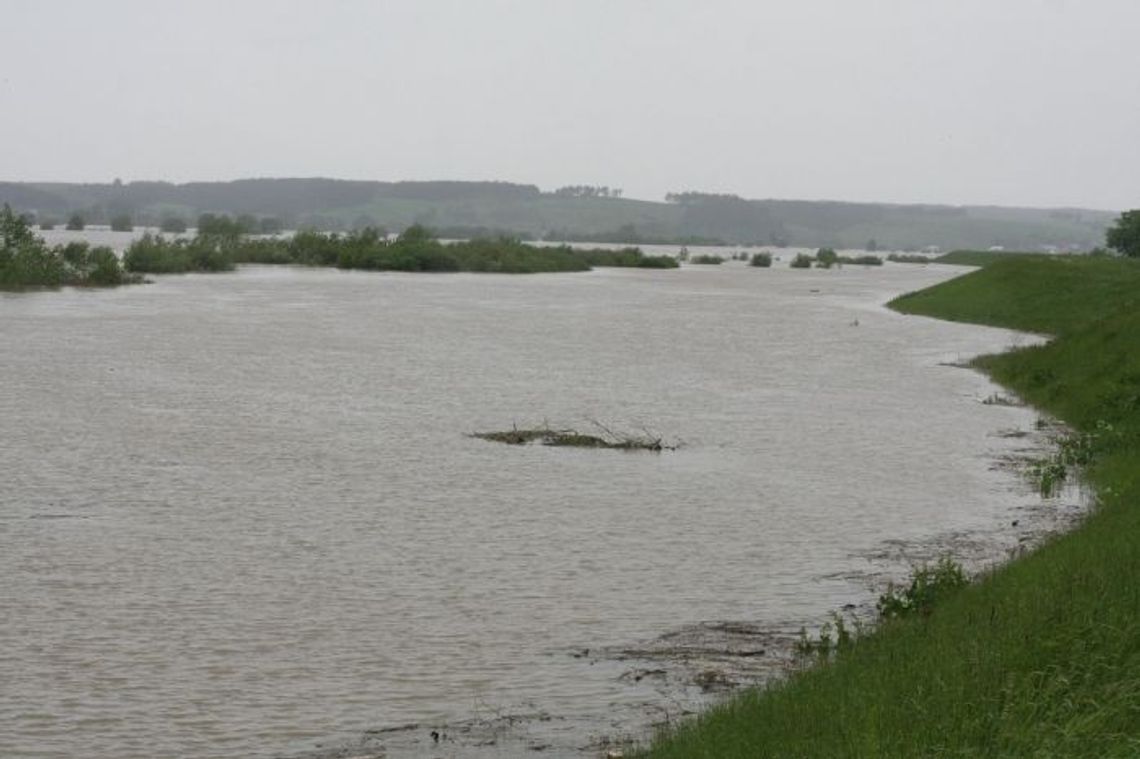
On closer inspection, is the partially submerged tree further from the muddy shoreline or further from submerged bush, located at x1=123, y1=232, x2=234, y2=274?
the muddy shoreline

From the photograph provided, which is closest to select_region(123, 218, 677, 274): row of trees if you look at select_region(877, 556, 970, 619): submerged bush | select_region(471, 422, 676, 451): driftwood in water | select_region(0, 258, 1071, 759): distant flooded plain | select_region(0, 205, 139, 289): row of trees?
select_region(0, 205, 139, 289): row of trees

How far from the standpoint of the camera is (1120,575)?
14.8m

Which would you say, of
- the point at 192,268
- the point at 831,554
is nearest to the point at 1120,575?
the point at 831,554

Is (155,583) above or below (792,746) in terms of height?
below

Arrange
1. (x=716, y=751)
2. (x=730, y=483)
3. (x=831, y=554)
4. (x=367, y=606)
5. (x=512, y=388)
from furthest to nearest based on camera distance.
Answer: (x=512, y=388)
(x=730, y=483)
(x=831, y=554)
(x=367, y=606)
(x=716, y=751)

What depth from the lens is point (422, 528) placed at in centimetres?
2548

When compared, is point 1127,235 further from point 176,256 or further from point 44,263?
point 176,256

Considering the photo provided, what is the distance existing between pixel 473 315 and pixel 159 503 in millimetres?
57671

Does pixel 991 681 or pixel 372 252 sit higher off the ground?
pixel 372 252

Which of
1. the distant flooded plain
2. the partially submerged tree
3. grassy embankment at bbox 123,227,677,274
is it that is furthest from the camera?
grassy embankment at bbox 123,227,677,274

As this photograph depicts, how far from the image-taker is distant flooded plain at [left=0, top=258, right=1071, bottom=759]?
16000mm

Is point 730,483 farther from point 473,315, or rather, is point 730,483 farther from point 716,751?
point 473,315

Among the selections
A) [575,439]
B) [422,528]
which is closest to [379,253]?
Result: [575,439]

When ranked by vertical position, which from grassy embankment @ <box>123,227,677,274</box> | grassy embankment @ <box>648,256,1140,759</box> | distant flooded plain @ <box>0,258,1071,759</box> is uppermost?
grassy embankment @ <box>123,227,677,274</box>
